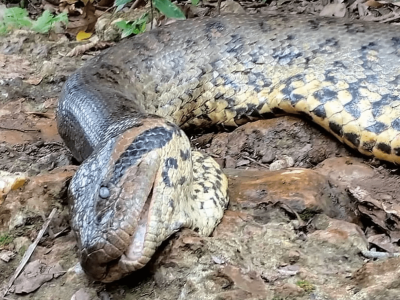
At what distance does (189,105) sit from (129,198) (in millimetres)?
2206

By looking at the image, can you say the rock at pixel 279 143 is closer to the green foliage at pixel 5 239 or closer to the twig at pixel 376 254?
the twig at pixel 376 254

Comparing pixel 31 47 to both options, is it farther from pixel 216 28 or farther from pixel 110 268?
pixel 110 268

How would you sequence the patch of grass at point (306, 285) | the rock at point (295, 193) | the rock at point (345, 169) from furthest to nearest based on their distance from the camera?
the rock at point (345, 169) < the rock at point (295, 193) < the patch of grass at point (306, 285)

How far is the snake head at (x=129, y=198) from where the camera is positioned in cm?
291

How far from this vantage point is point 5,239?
3.62 m

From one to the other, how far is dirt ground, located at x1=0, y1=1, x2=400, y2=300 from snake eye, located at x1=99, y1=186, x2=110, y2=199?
394 mm

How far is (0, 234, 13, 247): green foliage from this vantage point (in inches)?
142

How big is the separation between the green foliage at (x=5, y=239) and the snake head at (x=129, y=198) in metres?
0.58

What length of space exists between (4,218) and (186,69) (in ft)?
6.86

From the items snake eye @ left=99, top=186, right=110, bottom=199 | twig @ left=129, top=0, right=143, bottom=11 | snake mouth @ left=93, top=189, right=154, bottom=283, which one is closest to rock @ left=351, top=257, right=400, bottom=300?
snake mouth @ left=93, top=189, right=154, bottom=283

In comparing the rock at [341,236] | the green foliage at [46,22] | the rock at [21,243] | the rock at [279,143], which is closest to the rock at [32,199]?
the rock at [21,243]

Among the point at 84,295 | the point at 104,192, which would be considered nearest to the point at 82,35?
the point at 104,192

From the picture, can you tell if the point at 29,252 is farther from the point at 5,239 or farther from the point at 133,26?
the point at 133,26

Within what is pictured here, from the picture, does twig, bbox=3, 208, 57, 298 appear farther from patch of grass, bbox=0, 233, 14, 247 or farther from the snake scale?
the snake scale
